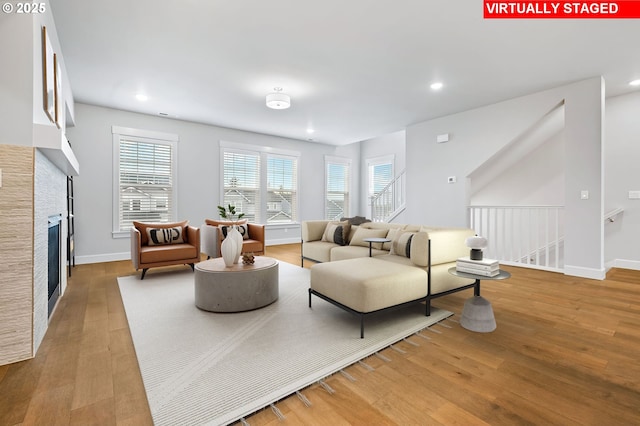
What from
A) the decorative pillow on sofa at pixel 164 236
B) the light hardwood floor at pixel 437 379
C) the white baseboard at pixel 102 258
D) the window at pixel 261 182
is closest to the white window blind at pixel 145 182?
the white baseboard at pixel 102 258

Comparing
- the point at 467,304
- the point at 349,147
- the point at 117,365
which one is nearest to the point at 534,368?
the point at 467,304

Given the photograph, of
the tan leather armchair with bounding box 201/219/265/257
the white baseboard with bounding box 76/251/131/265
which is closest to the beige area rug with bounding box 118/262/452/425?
the tan leather armchair with bounding box 201/219/265/257

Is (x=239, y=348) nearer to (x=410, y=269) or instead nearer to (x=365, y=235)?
(x=410, y=269)

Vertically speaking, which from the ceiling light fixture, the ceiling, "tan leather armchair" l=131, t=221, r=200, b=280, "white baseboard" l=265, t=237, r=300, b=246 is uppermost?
the ceiling

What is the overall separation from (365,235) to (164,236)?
301cm

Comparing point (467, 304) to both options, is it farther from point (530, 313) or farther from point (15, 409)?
point (15, 409)

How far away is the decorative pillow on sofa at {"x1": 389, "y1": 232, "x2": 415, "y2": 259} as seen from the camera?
10.4 ft

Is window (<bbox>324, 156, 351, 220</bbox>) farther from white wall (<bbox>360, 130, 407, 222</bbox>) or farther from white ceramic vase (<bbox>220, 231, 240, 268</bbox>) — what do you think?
white ceramic vase (<bbox>220, 231, 240, 268</bbox>)

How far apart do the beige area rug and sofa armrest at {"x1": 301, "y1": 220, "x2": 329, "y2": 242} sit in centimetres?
154

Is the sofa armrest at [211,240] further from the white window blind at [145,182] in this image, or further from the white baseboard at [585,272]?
the white baseboard at [585,272]

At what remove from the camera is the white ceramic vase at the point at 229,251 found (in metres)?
2.97

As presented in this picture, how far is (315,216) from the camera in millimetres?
8070

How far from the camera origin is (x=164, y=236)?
440cm

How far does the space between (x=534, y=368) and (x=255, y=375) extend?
1.71 m
